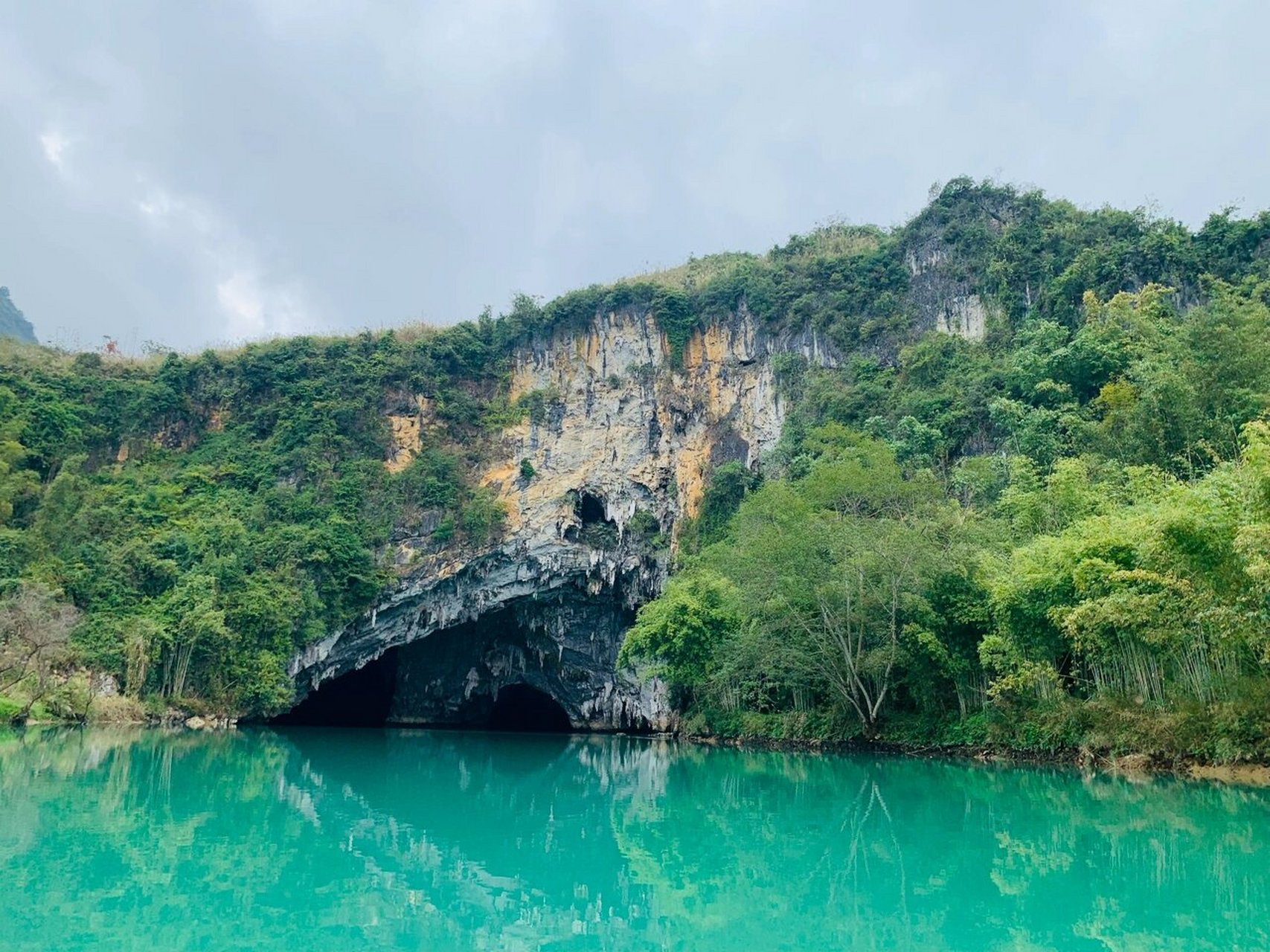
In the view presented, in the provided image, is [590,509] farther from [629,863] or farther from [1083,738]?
[629,863]

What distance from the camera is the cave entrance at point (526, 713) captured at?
3356cm

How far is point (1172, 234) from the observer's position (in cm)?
2380

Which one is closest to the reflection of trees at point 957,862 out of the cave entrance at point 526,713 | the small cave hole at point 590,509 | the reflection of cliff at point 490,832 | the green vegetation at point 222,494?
the reflection of cliff at point 490,832

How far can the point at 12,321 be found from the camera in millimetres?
66688

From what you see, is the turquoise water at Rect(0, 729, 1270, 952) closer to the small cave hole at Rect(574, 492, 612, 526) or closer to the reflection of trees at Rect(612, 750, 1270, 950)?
the reflection of trees at Rect(612, 750, 1270, 950)

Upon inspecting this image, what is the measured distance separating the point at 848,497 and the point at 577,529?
1066 centimetres

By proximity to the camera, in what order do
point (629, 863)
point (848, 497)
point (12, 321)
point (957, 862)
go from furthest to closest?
point (12, 321), point (848, 497), point (629, 863), point (957, 862)

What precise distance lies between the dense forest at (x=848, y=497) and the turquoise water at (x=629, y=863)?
236 cm

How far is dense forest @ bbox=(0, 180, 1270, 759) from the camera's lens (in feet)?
41.1

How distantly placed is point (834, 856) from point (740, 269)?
26857mm

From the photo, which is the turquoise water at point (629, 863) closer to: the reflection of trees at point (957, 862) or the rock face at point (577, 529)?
the reflection of trees at point (957, 862)

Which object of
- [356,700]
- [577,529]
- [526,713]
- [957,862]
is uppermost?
[577,529]

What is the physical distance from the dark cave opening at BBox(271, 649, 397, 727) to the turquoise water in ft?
66.5

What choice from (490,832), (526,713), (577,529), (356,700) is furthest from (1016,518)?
(356,700)
